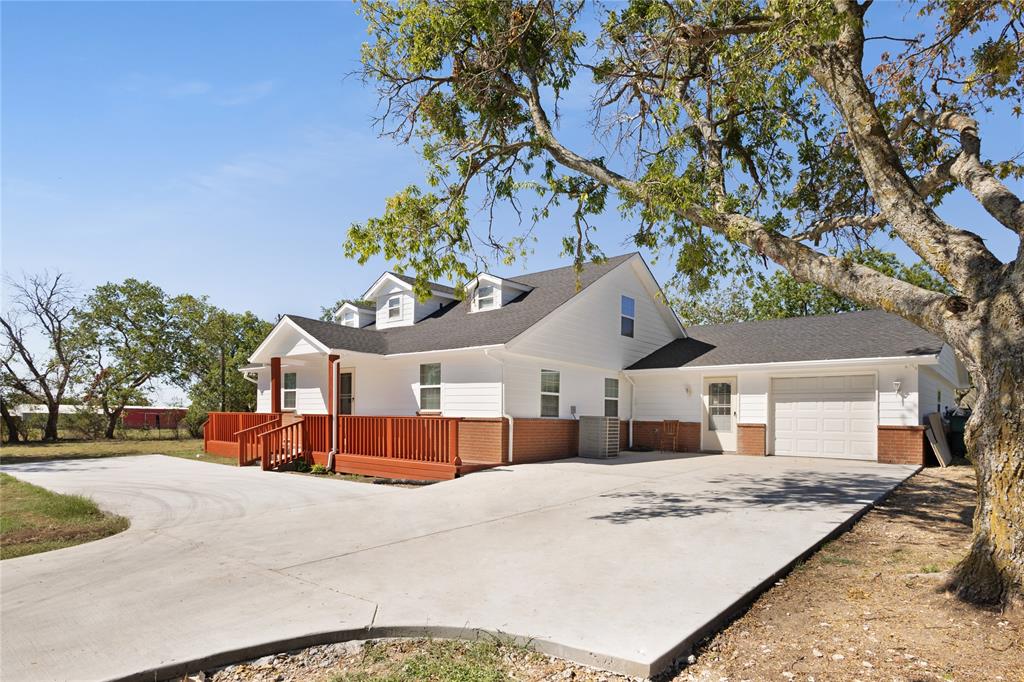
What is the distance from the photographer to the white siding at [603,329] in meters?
16.6

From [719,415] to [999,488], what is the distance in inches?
559

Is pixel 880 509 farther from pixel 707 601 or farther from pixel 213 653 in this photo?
pixel 213 653

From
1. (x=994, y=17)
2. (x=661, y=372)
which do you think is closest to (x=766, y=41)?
(x=994, y=17)

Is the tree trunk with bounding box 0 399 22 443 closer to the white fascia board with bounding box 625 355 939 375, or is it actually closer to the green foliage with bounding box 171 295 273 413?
the green foliage with bounding box 171 295 273 413

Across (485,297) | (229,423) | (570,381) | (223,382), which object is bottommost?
(229,423)

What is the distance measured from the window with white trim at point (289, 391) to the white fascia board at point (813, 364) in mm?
11943

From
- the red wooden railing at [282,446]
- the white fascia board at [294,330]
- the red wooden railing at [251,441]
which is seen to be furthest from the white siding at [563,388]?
the red wooden railing at [251,441]

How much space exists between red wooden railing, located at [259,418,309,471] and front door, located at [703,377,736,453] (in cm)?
1185

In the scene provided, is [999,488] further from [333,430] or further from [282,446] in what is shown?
[282,446]

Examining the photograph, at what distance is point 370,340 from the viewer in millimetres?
19078

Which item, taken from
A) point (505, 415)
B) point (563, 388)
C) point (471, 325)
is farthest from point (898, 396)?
point (471, 325)

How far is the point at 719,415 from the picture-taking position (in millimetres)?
18812

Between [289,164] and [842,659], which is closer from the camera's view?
[842,659]

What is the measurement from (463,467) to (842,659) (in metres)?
9.98
